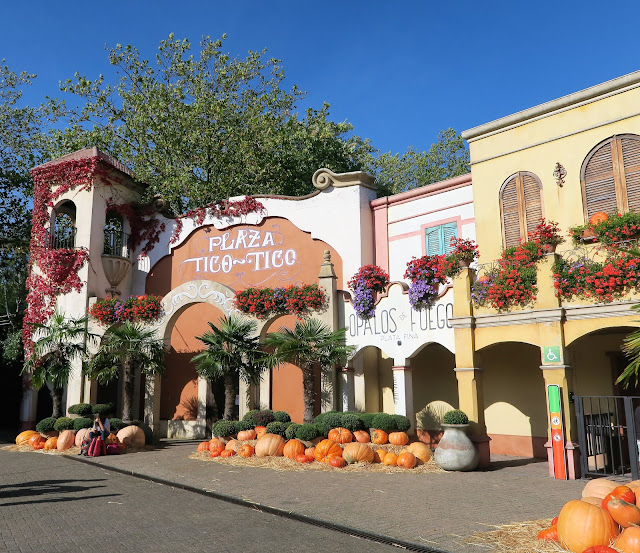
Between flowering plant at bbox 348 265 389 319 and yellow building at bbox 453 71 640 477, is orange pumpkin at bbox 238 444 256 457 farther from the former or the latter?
yellow building at bbox 453 71 640 477

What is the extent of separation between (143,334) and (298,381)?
508cm

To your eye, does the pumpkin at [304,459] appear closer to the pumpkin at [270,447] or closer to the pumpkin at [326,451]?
the pumpkin at [326,451]

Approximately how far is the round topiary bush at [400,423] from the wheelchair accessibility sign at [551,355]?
4064 millimetres

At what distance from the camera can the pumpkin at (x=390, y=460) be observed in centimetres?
1320

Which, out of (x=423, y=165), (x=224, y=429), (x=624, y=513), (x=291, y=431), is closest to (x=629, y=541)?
(x=624, y=513)

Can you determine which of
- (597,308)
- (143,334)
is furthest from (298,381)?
(597,308)

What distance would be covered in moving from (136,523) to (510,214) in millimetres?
11694

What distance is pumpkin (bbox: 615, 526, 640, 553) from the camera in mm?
5874

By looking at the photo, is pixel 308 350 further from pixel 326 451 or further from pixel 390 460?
pixel 390 460

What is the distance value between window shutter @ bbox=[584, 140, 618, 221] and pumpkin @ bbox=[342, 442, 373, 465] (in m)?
7.55

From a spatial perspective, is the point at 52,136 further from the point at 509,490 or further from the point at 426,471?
the point at 509,490

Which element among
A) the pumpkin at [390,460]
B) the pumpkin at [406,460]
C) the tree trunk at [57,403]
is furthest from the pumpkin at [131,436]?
the pumpkin at [406,460]

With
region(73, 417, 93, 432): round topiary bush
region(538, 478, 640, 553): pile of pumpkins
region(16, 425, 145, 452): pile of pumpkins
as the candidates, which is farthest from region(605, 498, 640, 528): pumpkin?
region(73, 417, 93, 432): round topiary bush

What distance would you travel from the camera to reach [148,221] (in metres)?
23.0
